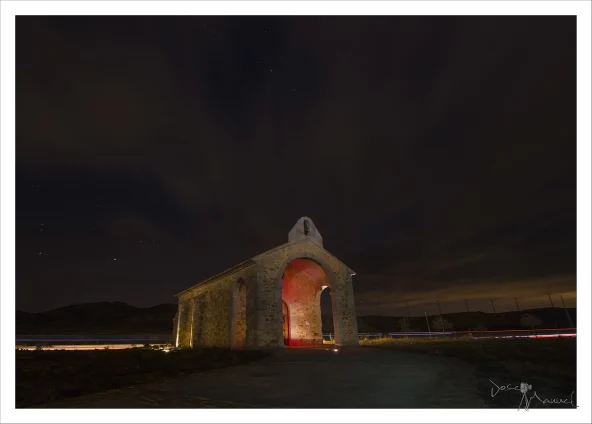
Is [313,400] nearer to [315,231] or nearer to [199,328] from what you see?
[315,231]

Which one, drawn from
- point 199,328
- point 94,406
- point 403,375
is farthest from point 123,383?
point 199,328

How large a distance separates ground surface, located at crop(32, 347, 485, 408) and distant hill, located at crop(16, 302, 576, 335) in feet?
190

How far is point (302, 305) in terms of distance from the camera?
79.6 ft

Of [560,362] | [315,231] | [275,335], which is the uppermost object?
[315,231]

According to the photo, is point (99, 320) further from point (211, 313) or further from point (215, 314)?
point (215, 314)

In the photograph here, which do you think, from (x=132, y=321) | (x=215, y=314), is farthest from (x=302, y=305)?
(x=132, y=321)

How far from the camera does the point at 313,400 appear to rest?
675 centimetres

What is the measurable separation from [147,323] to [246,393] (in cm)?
9952

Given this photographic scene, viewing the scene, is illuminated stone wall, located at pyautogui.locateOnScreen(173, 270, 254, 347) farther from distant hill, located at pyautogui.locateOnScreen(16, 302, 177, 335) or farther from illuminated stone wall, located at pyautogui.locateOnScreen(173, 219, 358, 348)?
distant hill, located at pyautogui.locateOnScreen(16, 302, 177, 335)

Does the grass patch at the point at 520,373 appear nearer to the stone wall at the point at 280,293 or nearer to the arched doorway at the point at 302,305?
the stone wall at the point at 280,293

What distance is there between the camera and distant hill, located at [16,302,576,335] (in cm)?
8165

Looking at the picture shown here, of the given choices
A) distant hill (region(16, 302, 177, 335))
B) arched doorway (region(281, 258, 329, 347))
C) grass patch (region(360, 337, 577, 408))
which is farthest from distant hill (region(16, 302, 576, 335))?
grass patch (region(360, 337, 577, 408))

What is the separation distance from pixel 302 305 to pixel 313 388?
54.9 ft

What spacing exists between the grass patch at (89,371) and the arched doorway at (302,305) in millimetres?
10531
